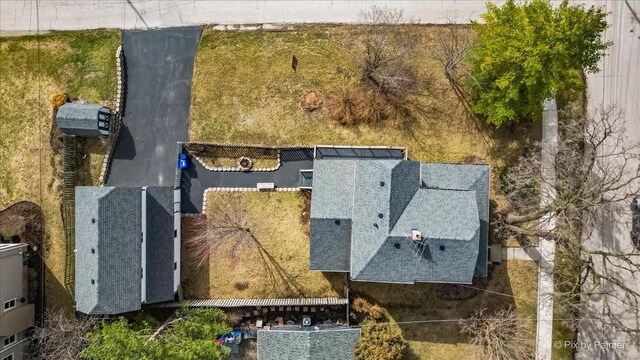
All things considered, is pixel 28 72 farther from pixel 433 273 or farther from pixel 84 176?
pixel 433 273

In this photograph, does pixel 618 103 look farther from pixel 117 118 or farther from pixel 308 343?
pixel 117 118

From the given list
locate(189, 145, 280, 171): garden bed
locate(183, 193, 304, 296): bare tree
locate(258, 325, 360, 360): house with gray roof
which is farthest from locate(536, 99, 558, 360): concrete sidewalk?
locate(189, 145, 280, 171): garden bed

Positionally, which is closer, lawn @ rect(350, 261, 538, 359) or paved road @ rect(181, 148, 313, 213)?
lawn @ rect(350, 261, 538, 359)

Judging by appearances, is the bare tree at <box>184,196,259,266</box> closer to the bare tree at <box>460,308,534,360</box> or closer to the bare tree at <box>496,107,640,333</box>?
the bare tree at <box>460,308,534,360</box>

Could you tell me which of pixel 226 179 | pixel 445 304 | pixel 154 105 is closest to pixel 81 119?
pixel 154 105

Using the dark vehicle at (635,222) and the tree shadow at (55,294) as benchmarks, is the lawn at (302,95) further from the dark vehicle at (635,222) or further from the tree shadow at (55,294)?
A: the tree shadow at (55,294)

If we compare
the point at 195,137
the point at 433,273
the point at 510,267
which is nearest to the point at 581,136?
the point at 510,267
